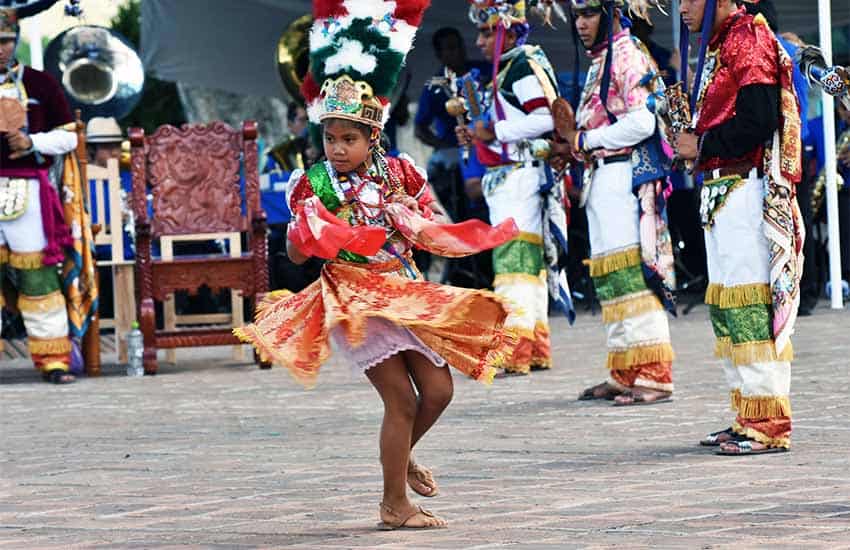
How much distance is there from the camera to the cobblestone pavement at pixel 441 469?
4973 millimetres

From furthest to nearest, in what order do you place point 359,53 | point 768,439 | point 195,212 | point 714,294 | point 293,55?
point 293,55 → point 195,212 → point 714,294 → point 768,439 → point 359,53

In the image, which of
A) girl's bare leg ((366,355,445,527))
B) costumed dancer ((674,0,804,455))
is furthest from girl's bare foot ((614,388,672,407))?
girl's bare leg ((366,355,445,527))

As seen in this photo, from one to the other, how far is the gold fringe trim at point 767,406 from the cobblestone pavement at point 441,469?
0.57 feet

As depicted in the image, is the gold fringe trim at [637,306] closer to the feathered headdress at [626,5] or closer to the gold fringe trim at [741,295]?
the feathered headdress at [626,5]

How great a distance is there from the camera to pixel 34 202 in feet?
34.0

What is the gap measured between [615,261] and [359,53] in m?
3.29

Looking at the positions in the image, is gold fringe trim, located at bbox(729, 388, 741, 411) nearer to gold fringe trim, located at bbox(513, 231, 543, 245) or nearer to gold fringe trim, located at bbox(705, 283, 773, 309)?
gold fringe trim, located at bbox(705, 283, 773, 309)

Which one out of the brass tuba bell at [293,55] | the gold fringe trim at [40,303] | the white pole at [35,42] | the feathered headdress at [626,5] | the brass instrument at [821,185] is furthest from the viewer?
the brass tuba bell at [293,55]

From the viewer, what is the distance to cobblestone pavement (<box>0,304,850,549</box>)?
497 centimetres

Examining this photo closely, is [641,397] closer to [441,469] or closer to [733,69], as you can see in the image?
[441,469]

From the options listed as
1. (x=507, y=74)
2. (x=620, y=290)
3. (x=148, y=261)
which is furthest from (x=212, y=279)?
(x=620, y=290)

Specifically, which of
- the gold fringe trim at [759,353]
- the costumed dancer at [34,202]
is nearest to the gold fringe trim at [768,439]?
the gold fringe trim at [759,353]

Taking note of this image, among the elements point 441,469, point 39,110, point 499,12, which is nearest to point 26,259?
point 39,110

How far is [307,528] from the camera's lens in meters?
5.13
